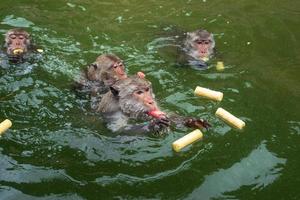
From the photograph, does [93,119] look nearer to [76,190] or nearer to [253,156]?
[76,190]

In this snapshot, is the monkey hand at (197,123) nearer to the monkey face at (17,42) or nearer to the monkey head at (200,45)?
the monkey head at (200,45)

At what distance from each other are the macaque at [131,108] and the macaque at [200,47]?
106 inches

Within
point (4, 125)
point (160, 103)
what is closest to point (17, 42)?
point (4, 125)

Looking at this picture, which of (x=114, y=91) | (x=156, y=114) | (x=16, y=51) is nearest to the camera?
(x=156, y=114)

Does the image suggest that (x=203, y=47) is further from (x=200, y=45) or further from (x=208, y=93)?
(x=208, y=93)

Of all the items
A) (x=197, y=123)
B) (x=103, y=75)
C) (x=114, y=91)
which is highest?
(x=197, y=123)

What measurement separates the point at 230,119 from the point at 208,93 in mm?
955

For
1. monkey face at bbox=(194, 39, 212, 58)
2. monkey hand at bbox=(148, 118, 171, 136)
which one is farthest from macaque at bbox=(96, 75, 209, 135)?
monkey face at bbox=(194, 39, 212, 58)

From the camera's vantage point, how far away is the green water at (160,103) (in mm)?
7922

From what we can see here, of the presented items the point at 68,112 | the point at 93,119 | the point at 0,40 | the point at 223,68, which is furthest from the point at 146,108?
the point at 0,40

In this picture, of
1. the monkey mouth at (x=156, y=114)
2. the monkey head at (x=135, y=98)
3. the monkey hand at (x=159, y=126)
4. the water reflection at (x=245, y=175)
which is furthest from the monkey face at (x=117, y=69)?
the water reflection at (x=245, y=175)

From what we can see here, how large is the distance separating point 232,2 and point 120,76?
5548mm

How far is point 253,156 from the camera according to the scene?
27.7ft

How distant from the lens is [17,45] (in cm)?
1138
